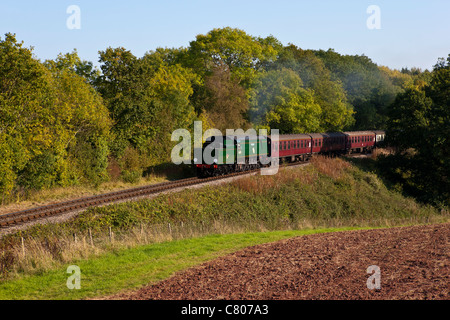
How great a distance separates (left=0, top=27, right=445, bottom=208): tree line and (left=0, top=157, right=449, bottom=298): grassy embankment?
25.3 ft

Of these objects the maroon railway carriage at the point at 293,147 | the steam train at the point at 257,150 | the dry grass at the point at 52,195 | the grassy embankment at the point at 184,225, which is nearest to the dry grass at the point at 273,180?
the grassy embankment at the point at 184,225

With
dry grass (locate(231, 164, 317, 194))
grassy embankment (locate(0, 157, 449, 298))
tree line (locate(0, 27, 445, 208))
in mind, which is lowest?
grassy embankment (locate(0, 157, 449, 298))

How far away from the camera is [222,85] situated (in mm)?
47812

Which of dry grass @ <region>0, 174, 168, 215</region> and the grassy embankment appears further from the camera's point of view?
dry grass @ <region>0, 174, 168, 215</region>

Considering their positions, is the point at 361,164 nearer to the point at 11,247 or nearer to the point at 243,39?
the point at 243,39

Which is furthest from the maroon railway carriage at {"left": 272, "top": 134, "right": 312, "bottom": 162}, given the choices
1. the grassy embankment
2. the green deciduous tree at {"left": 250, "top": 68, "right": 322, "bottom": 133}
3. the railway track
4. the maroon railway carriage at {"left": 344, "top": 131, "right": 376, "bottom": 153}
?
the railway track

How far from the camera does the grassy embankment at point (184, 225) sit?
11266 mm

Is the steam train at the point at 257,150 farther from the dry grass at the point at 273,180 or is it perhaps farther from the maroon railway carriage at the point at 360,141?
the dry grass at the point at 273,180

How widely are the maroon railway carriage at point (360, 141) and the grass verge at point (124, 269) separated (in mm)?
37563

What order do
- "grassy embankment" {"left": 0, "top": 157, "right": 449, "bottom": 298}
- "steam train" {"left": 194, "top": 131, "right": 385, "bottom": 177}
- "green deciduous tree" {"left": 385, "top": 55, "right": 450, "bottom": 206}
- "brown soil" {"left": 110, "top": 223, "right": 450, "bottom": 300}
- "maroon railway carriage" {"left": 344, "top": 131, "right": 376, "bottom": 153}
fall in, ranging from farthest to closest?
"maroon railway carriage" {"left": 344, "top": 131, "right": 376, "bottom": 153}
"green deciduous tree" {"left": 385, "top": 55, "right": 450, "bottom": 206}
"steam train" {"left": 194, "top": 131, "right": 385, "bottom": 177}
"grassy embankment" {"left": 0, "top": 157, "right": 449, "bottom": 298}
"brown soil" {"left": 110, "top": 223, "right": 450, "bottom": 300}

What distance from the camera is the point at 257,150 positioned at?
3378cm

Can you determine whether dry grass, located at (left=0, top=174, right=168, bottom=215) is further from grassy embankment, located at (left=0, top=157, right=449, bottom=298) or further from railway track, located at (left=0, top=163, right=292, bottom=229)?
grassy embankment, located at (left=0, top=157, right=449, bottom=298)

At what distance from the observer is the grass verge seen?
9.87 metres
